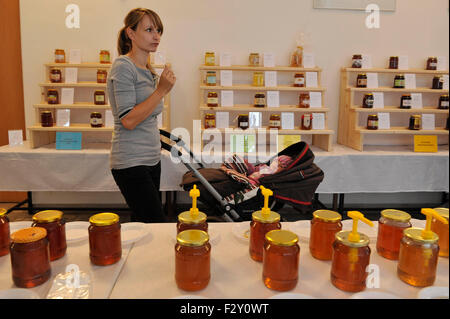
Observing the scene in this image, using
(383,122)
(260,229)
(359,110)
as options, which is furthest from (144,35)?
(383,122)

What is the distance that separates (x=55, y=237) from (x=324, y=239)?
710mm

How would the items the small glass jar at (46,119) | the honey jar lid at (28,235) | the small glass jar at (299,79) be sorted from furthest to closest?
the small glass jar at (299,79)
the small glass jar at (46,119)
the honey jar lid at (28,235)

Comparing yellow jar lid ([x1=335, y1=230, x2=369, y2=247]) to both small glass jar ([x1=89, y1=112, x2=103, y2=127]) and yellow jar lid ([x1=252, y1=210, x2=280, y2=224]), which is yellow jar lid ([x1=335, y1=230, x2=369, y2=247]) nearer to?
yellow jar lid ([x1=252, y1=210, x2=280, y2=224])

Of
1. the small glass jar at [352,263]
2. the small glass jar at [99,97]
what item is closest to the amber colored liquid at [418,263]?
the small glass jar at [352,263]

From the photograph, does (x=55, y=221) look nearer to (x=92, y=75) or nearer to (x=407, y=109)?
(x=92, y=75)

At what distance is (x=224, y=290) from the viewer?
0.86 m

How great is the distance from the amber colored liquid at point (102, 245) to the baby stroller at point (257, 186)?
1008 millimetres

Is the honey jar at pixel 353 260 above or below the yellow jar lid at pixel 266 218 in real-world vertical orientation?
below

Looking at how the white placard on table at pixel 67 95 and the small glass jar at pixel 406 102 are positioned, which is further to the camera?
the small glass jar at pixel 406 102

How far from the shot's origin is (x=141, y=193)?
176 cm

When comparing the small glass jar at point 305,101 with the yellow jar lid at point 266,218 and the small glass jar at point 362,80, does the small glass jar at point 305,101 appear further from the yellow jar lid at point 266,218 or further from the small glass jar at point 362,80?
the yellow jar lid at point 266,218

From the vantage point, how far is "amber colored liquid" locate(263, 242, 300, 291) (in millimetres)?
835

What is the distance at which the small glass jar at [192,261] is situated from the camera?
83 centimetres
